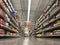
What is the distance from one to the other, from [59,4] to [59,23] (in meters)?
0.68

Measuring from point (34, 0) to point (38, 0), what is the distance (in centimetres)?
30

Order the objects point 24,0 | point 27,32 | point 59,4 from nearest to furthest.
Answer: point 59,4, point 24,0, point 27,32

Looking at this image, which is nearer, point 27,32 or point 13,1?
point 13,1

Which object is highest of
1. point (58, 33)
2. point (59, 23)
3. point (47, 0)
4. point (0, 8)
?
point (47, 0)

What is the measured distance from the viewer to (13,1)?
10.7 m

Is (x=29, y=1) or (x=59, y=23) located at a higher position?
(x=29, y=1)

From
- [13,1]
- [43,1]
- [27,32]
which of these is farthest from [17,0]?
[27,32]

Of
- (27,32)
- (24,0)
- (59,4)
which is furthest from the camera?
(27,32)

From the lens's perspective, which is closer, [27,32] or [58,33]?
[58,33]

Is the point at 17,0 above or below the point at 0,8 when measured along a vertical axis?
above

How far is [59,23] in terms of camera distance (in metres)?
4.92

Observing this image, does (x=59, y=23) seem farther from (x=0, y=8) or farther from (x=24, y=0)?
(x=24, y=0)

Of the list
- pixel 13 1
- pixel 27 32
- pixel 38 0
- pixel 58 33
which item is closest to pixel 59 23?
pixel 58 33

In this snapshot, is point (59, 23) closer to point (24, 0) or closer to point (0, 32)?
point (0, 32)
